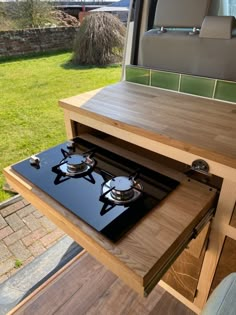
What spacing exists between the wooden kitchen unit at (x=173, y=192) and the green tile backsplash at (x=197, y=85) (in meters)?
0.04

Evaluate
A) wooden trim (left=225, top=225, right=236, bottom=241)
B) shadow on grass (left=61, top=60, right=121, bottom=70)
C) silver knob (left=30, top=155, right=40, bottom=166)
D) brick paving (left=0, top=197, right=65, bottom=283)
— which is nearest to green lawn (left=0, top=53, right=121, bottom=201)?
shadow on grass (left=61, top=60, right=121, bottom=70)

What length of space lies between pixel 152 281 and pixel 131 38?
116 centimetres

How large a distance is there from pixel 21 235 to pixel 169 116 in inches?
43.8

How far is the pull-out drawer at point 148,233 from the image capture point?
0.51 meters

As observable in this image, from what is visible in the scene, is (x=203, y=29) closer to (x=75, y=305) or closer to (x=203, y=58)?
(x=203, y=58)

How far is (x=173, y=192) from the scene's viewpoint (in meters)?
0.71

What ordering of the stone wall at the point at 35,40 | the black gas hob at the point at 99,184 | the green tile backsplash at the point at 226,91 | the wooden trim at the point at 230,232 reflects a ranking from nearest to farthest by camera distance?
the black gas hob at the point at 99,184, the wooden trim at the point at 230,232, the green tile backsplash at the point at 226,91, the stone wall at the point at 35,40

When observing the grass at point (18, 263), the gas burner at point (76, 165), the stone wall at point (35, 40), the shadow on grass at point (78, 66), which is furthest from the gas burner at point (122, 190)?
the stone wall at point (35, 40)

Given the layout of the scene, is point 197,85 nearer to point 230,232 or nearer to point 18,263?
point 230,232

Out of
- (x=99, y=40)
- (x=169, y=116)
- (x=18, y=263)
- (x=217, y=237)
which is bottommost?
(x=18, y=263)

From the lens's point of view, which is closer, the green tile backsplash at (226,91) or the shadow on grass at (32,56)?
the green tile backsplash at (226,91)

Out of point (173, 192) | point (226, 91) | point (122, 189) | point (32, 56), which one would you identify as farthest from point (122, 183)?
point (32, 56)

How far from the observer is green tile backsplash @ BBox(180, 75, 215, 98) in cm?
100

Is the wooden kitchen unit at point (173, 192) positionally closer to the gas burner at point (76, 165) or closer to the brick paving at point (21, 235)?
the gas burner at point (76, 165)
